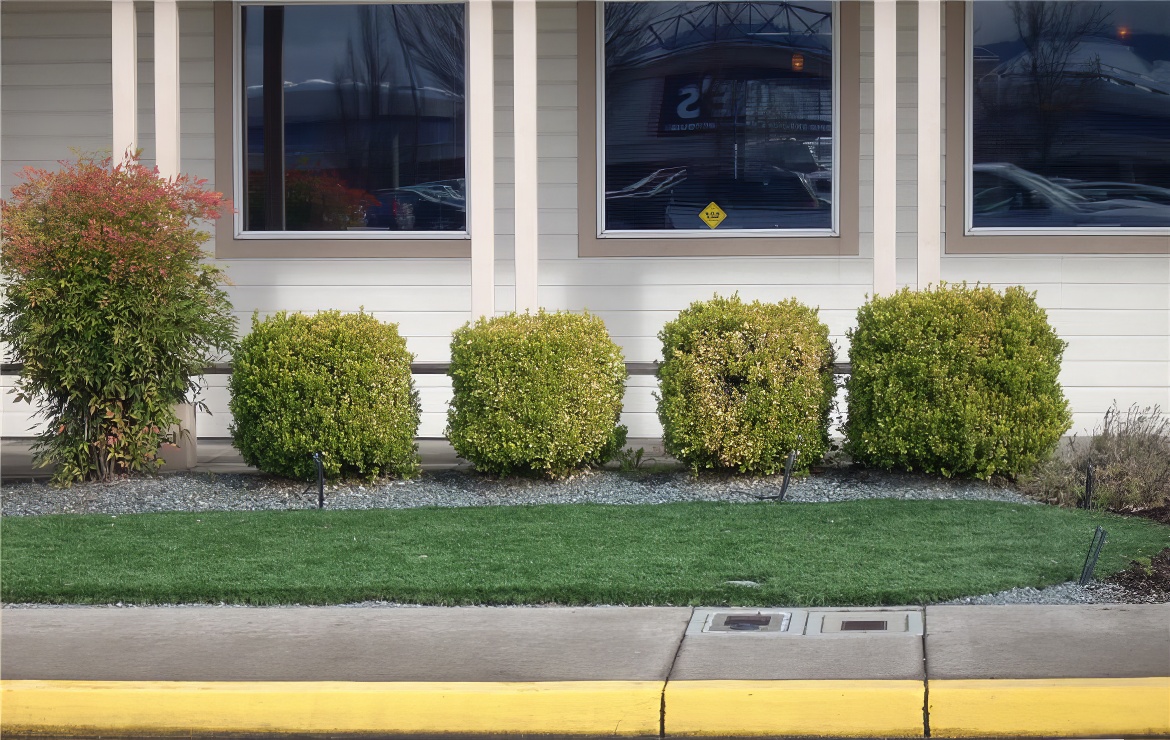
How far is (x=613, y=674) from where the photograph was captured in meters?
4.89

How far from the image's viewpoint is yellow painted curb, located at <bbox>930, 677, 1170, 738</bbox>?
450cm

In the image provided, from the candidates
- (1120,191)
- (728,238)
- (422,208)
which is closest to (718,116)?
(728,238)

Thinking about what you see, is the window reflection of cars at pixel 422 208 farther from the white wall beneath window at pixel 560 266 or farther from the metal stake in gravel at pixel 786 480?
the metal stake in gravel at pixel 786 480

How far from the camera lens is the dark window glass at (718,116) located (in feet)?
37.6

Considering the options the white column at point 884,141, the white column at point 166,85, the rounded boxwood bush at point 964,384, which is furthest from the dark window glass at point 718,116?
the white column at point 166,85

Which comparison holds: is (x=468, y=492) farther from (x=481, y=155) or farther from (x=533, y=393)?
(x=481, y=155)

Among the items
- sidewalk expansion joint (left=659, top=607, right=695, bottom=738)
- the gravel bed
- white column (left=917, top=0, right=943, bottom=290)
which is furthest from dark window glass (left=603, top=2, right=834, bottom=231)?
sidewalk expansion joint (left=659, top=607, right=695, bottom=738)

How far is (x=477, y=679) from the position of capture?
16.0 ft

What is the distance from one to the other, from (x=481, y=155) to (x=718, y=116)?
117 inches

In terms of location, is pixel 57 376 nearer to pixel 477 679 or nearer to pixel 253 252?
pixel 253 252

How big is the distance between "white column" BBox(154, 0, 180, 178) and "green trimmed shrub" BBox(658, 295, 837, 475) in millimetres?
4185

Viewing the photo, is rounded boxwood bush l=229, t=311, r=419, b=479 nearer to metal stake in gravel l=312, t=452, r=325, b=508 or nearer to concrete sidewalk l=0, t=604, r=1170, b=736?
metal stake in gravel l=312, t=452, r=325, b=508

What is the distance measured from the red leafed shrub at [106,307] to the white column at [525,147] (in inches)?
87.3

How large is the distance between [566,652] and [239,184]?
297 inches
